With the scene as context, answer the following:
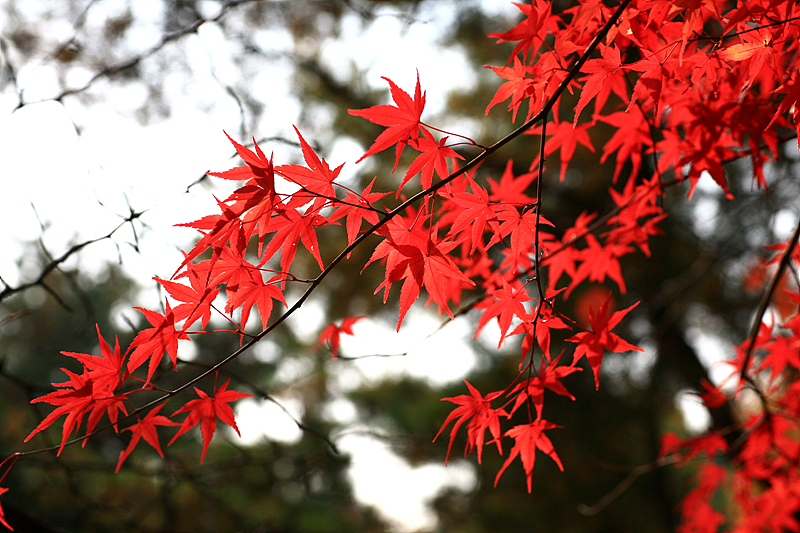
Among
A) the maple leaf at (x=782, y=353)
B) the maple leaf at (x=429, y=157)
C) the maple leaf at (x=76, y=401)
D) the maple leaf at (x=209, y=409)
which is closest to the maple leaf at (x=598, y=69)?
the maple leaf at (x=429, y=157)

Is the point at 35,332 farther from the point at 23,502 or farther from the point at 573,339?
the point at 573,339

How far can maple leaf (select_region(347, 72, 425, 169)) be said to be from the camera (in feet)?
2.33

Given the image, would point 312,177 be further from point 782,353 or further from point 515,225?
point 782,353

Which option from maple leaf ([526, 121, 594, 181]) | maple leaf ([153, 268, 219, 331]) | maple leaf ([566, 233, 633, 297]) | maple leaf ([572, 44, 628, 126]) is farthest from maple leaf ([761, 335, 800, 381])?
maple leaf ([153, 268, 219, 331])

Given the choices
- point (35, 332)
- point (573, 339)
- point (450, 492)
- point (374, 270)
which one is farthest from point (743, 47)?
point (35, 332)

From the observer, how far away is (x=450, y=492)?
561cm

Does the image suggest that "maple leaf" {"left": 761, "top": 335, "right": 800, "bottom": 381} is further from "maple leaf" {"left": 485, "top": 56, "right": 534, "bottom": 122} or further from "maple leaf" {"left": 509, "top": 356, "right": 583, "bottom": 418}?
"maple leaf" {"left": 485, "top": 56, "right": 534, "bottom": 122}

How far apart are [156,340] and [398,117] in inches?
21.0

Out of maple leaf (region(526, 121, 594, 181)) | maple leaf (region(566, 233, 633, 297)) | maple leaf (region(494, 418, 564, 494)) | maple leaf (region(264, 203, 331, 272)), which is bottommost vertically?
maple leaf (region(494, 418, 564, 494))

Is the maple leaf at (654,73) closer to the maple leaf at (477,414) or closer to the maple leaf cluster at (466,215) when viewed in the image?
the maple leaf cluster at (466,215)

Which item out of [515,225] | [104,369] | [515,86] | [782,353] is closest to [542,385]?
[515,225]

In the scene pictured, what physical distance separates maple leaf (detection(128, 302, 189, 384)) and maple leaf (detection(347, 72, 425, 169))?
43 cm

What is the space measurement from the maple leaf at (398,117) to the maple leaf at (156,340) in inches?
17.1

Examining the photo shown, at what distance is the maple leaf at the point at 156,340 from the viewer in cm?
73
